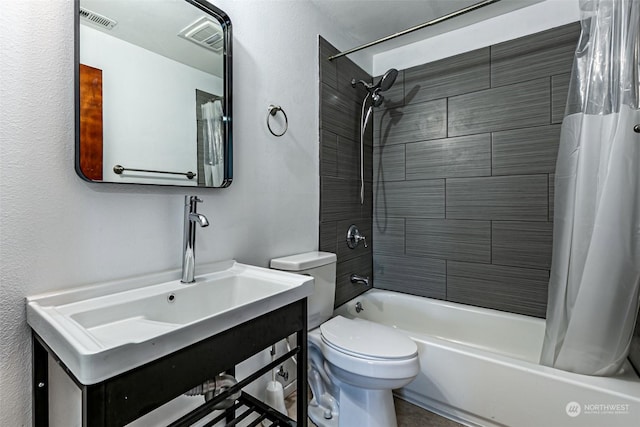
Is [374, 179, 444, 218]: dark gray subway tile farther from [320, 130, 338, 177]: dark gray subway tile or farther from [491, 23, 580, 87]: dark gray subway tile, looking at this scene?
[491, 23, 580, 87]: dark gray subway tile

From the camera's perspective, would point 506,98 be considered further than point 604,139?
Yes

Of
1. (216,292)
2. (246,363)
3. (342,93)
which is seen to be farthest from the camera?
(342,93)

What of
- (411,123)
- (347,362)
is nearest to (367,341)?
(347,362)

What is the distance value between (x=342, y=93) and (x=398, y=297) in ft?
5.00

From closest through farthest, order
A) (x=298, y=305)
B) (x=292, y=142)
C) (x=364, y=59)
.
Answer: (x=298, y=305)
(x=292, y=142)
(x=364, y=59)

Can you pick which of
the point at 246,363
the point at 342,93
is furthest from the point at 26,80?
the point at 342,93

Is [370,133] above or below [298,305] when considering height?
above

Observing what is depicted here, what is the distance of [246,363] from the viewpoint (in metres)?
1.43

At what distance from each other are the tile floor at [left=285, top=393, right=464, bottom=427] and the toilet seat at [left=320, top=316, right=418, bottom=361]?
0.45 meters

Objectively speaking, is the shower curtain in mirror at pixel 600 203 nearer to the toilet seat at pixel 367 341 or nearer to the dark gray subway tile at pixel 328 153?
the toilet seat at pixel 367 341

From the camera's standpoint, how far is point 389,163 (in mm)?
2406

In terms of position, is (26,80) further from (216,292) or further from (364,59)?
(364,59)

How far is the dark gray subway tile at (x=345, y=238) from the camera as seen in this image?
2088 millimetres
